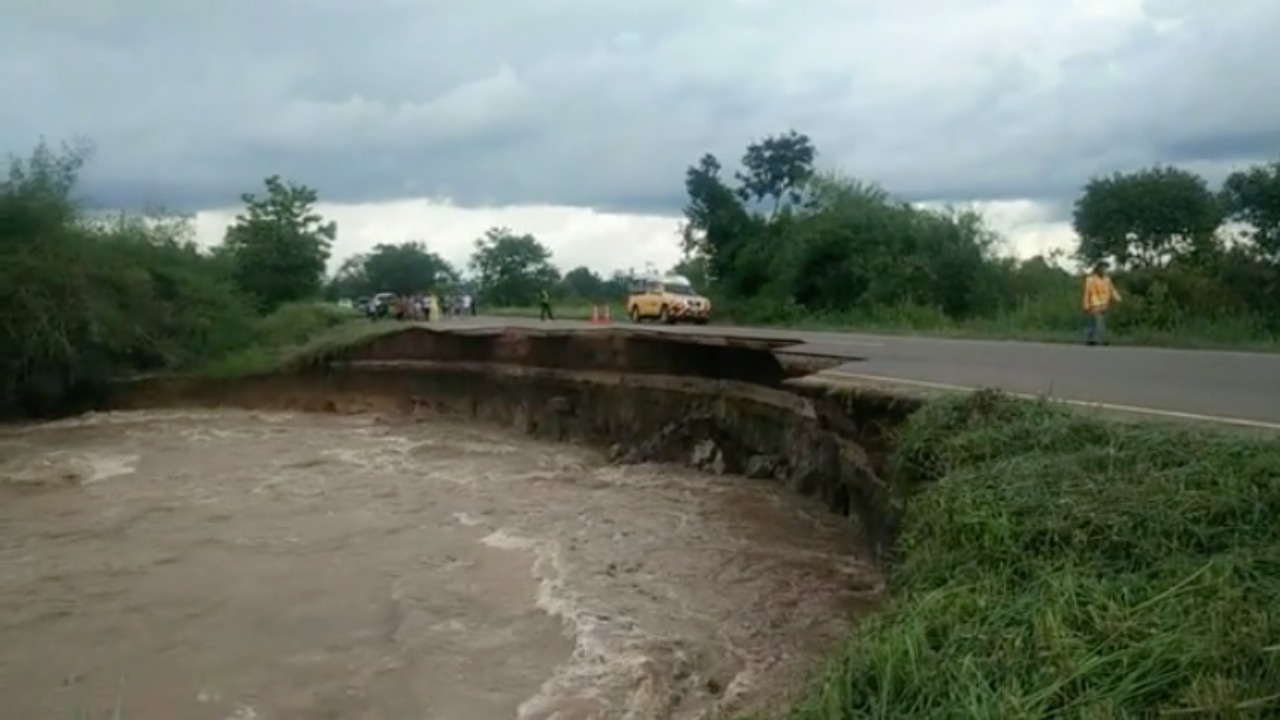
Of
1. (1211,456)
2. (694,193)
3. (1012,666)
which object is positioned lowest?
(1012,666)

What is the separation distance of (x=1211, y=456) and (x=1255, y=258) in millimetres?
22243

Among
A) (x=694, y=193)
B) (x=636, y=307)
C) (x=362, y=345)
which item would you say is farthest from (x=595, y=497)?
(x=694, y=193)

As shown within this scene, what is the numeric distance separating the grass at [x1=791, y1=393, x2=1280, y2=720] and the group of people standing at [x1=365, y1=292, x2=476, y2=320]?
47537 mm

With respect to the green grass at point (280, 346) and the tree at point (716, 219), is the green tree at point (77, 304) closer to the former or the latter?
the green grass at point (280, 346)

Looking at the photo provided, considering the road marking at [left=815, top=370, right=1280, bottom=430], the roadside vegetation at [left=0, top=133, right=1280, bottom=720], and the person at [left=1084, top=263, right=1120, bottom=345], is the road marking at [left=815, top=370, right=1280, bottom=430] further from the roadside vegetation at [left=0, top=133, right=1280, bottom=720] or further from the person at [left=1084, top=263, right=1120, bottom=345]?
the person at [left=1084, top=263, right=1120, bottom=345]

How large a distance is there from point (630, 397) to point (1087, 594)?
1574 cm

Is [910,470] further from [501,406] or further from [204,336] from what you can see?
[204,336]

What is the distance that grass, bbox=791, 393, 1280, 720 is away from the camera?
409 centimetres

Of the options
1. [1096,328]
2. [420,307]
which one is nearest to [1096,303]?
[1096,328]

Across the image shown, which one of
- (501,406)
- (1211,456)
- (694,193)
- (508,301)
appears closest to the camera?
(1211,456)

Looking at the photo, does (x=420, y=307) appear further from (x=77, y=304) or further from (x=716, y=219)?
(x=77, y=304)

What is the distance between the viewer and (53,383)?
2641 centimetres

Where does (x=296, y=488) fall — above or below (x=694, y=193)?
below

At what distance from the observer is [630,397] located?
20547 mm
